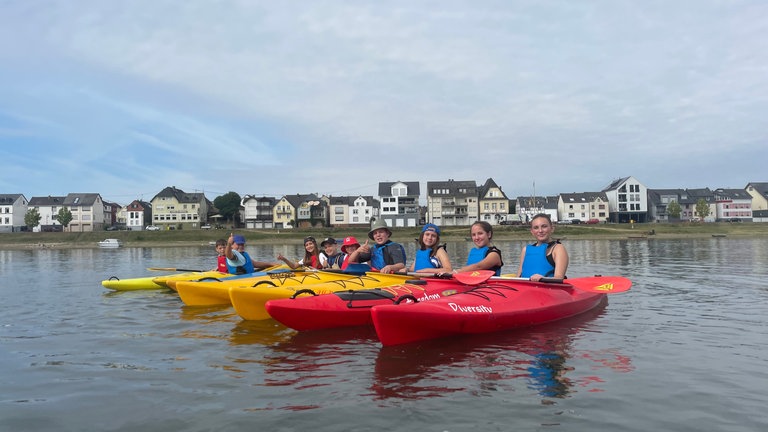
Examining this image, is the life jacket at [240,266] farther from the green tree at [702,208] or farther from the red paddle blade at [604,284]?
the green tree at [702,208]

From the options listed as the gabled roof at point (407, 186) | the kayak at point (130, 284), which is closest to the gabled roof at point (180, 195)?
the gabled roof at point (407, 186)

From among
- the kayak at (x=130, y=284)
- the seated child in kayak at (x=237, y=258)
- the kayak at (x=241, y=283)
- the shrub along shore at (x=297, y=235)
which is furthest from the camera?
the shrub along shore at (x=297, y=235)

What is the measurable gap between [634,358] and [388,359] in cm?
355

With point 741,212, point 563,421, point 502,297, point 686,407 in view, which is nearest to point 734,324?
point 502,297

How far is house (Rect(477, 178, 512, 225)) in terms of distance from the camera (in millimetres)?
94062

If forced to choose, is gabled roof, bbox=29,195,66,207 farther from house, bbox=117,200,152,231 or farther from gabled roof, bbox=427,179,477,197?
gabled roof, bbox=427,179,477,197

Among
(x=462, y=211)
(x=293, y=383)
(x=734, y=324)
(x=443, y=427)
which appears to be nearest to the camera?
(x=443, y=427)

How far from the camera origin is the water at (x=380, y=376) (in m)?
5.23

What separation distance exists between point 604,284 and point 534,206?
8933 centimetres

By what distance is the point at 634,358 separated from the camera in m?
7.49

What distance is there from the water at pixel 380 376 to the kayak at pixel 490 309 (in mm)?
251

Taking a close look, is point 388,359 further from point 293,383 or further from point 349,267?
point 349,267

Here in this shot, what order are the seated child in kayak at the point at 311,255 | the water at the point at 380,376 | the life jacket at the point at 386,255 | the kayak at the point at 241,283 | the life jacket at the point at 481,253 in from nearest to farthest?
1. the water at the point at 380,376
2. the life jacket at the point at 481,253
3. the kayak at the point at 241,283
4. the life jacket at the point at 386,255
5. the seated child in kayak at the point at 311,255

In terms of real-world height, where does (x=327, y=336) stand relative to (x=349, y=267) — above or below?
below
